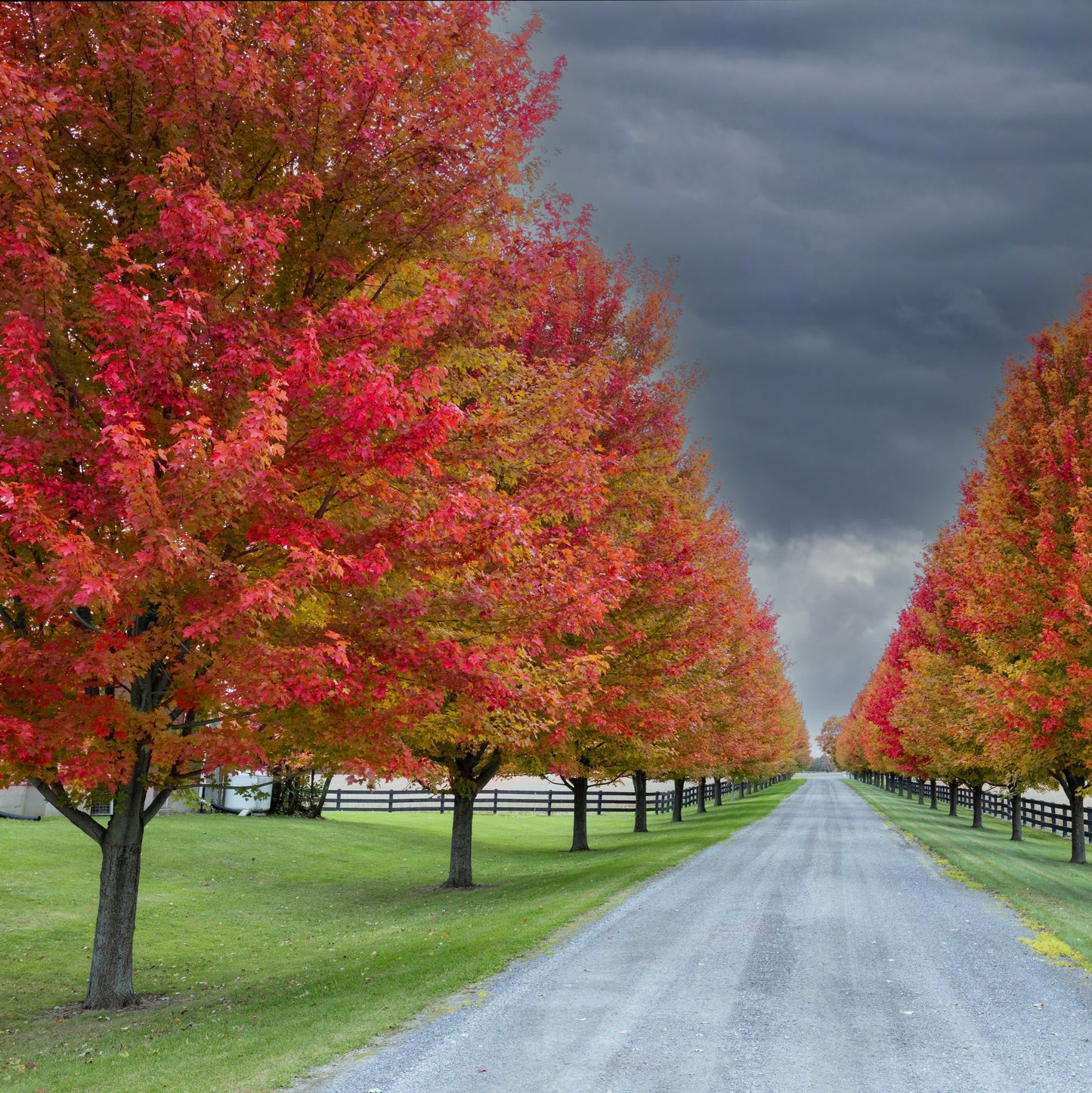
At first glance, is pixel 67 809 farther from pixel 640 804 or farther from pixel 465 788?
pixel 640 804

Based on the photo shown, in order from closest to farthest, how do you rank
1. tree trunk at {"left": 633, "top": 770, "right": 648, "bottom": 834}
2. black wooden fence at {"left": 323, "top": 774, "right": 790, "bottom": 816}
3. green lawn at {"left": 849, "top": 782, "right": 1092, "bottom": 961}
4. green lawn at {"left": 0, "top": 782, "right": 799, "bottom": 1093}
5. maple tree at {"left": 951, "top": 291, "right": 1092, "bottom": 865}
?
green lawn at {"left": 0, "top": 782, "right": 799, "bottom": 1093}
green lawn at {"left": 849, "top": 782, "right": 1092, "bottom": 961}
maple tree at {"left": 951, "top": 291, "right": 1092, "bottom": 865}
tree trunk at {"left": 633, "top": 770, "right": 648, "bottom": 834}
black wooden fence at {"left": 323, "top": 774, "right": 790, "bottom": 816}

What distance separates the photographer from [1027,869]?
2106 cm

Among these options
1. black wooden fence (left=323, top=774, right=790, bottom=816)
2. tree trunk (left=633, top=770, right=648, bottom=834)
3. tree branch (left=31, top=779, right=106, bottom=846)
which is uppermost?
tree branch (left=31, top=779, right=106, bottom=846)

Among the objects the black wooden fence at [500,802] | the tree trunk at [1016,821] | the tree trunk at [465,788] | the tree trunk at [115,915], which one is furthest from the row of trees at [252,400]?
the black wooden fence at [500,802]

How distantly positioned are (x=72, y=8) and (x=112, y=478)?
13.4 ft

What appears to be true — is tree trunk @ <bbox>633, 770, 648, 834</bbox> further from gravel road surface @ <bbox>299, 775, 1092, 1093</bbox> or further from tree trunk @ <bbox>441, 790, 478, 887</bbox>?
gravel road surface @ <bbox>299, 775, 1092, 1093</bbox>

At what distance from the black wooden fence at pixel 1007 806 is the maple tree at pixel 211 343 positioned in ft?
91.7

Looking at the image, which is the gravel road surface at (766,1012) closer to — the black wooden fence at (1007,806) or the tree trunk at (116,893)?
the tree trunk at (116,893)

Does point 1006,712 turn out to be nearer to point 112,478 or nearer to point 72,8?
point 112,478

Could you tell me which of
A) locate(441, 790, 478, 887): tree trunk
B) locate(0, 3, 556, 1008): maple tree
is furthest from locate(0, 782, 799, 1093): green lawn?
locate(0, 3, 556, 1008): maple tree

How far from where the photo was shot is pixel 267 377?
860cm

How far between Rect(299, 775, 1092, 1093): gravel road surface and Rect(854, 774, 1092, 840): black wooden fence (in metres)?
20.3

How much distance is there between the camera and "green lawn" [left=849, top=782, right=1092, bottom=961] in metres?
13.6

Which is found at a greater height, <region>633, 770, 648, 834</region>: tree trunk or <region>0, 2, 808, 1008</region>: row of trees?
<region>0, 2, 808, 1008</region>: row of trees
